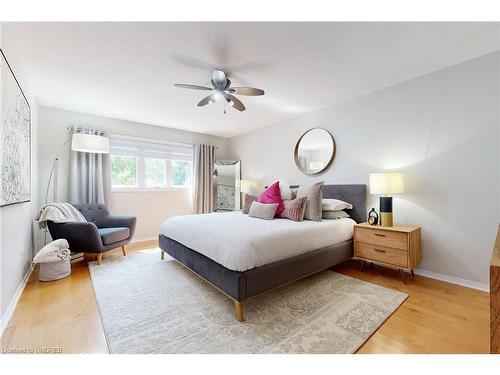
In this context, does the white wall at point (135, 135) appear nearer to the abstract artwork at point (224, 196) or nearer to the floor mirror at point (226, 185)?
the floor mirror at point (226, 185)

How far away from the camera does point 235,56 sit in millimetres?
2039

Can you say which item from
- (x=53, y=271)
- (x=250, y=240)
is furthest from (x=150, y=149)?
(x=250, y=240)

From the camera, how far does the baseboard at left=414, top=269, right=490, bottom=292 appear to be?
7.02 ft

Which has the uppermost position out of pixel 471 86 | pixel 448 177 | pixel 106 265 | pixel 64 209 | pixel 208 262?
pixel 471 86

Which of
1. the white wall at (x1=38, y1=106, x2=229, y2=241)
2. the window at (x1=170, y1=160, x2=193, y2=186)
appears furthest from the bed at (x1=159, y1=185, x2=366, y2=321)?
the window at (x1=170, y1=160, x2=193, y2=186)

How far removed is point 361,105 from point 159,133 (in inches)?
149

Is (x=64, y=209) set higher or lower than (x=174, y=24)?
lower

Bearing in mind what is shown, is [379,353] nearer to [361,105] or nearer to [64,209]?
[361,105]

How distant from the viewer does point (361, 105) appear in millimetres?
3027

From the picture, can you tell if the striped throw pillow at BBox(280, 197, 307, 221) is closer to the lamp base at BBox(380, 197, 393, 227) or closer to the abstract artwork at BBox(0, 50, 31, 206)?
the lamp base at BBox(380, 197, 393, 227)

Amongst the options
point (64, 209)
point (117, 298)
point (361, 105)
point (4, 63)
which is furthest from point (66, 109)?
point (361, 105)

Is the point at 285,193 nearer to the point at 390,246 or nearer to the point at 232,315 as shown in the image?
the point at 390,246

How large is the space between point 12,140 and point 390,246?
3.72 meters

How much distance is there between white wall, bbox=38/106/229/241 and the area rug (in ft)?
5.90
